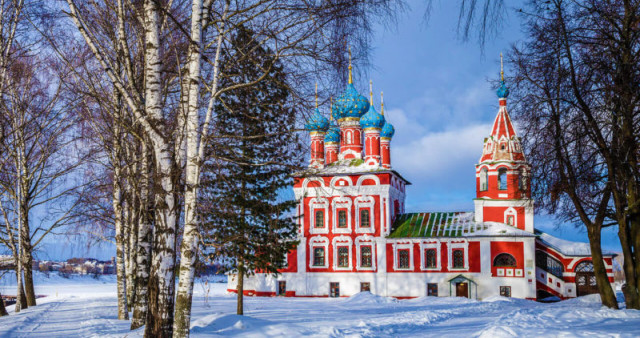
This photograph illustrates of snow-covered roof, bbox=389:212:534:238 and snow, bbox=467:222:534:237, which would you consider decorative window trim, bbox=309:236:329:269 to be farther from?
snow, bbox=467:222:534:237

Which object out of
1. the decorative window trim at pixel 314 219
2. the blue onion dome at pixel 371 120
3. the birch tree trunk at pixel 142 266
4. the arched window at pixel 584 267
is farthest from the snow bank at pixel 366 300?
the birch tree trunk at pixel 142 266

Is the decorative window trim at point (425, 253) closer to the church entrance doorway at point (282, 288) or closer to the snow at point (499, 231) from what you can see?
the snow at point (499, 231)

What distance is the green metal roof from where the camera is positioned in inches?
1373

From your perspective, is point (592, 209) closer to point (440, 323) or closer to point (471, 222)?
point (440, 323)

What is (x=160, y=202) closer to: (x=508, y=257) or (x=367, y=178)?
(x=367, y=178)

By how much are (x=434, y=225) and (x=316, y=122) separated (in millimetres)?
30264

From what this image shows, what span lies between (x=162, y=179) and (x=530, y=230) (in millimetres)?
30718

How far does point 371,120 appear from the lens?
125ft

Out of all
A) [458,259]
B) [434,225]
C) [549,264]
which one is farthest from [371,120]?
[549,264]

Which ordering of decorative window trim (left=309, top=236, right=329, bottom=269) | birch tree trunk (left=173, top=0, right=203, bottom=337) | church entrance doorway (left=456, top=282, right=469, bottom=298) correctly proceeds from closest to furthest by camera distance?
birch tree trunk (left=173, top=0, right=203, bottom=337) < church entrance doorway (left=456, top=282, right=469, bottom=298) < decorative window trim (left=309, top=236, right=329, bottom=269)

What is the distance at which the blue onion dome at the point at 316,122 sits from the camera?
23.9 feet

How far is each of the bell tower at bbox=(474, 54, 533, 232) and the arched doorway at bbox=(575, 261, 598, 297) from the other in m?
3.63

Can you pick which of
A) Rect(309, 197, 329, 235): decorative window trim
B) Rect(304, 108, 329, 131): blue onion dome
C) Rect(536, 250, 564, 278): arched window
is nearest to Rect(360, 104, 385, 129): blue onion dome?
Rect(309, 197, 329, 235): decorative window trim

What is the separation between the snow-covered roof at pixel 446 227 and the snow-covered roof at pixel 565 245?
230 centimetres
